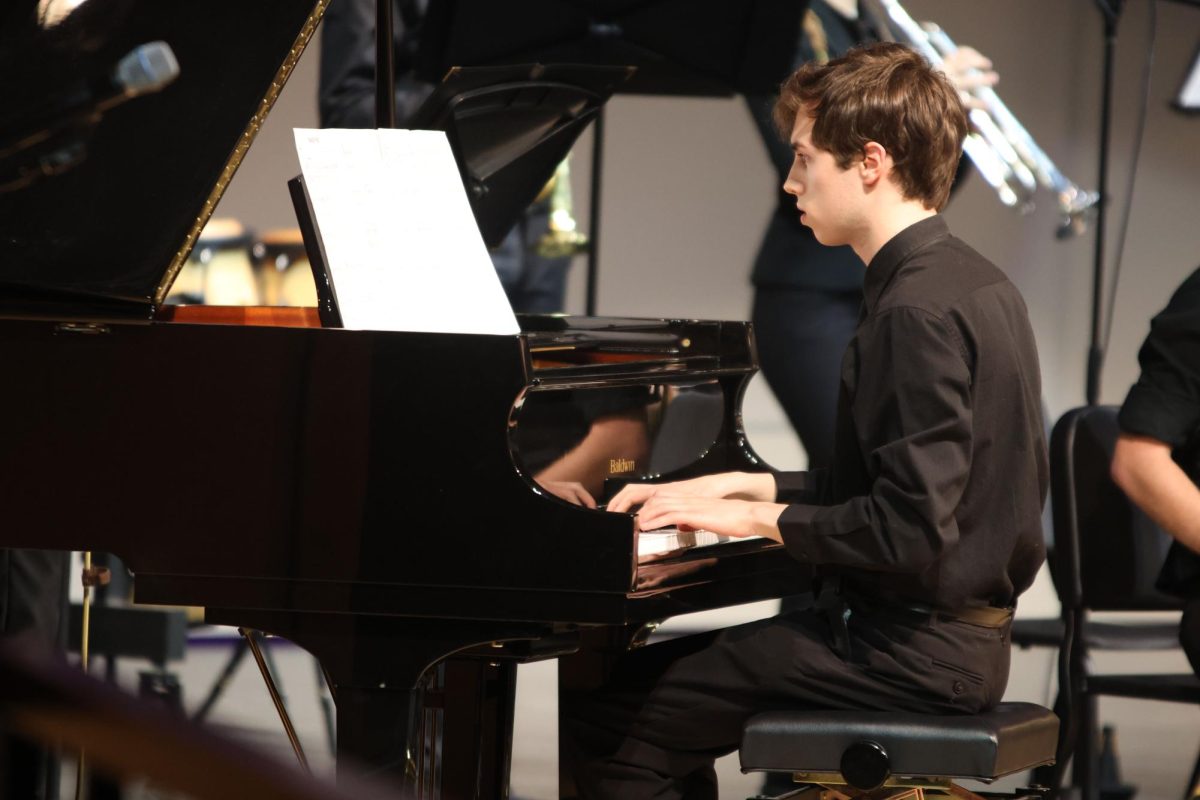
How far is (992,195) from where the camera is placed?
5816mm

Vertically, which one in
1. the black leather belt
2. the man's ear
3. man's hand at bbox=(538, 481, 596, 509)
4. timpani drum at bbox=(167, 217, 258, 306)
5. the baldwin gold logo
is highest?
the man's ear

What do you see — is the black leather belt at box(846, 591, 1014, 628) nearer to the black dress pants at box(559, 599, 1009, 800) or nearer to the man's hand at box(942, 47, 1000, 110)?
the black dress pants at box(559, 599, 1009, 800)

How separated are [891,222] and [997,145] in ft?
9.30

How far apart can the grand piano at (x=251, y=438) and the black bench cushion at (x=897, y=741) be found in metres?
0.21

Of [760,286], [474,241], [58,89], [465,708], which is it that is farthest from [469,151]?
[760,286]

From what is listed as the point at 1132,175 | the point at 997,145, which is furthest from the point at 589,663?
the point at 1132,175

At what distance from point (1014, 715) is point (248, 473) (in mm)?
1027

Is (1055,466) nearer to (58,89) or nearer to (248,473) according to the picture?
(248,473)

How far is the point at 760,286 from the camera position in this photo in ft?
12.1

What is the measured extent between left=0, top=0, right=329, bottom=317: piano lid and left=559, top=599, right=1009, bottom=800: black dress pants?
2.78 ft

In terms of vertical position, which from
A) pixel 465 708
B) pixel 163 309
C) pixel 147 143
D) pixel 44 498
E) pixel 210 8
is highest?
pixel 210 8

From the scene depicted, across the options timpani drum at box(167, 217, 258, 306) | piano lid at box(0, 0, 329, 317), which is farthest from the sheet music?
timpani drum at box(167, 217, 258, 306)

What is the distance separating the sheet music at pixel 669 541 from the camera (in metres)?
1.96

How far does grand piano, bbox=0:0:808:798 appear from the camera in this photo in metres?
1.89
